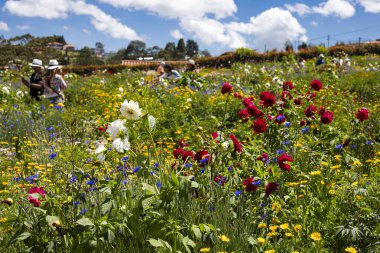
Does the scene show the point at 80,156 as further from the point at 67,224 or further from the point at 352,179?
the point at 352,179

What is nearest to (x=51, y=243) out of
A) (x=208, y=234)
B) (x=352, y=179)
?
(x=208, y=234)

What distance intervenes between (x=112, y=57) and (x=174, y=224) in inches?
2743

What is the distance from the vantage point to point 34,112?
22.6 ft

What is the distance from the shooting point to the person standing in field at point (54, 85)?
858 cm

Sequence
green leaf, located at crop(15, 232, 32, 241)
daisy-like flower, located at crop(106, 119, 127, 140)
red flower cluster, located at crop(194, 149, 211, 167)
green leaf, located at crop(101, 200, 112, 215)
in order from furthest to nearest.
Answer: red flower cluster, located at crop(194, 149, 211, 167)
daisy-like flower, located at crop(106, 119, 127, 140)
green leaf, located at crop(101, 200, 112, 215)
green leaf, located at crop(15, 232, 32, 241)

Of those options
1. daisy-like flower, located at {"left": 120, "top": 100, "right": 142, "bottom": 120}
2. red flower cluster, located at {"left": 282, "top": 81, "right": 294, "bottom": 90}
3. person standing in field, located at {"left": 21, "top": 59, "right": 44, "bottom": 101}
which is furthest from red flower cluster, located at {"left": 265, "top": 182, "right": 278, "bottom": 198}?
person standing in field, located at {"left": 21, "top": 59, "right": 44, "bottom": 101}

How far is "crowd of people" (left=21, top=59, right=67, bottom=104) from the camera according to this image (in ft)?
28.2

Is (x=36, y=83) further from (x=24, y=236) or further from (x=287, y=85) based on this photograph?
(x=24, y=236)

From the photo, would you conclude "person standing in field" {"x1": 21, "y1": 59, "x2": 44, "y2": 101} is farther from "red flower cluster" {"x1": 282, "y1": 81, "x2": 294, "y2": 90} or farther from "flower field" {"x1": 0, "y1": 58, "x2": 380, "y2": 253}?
"red flower cluster" {"x1": 282, "y1": 81, "x2": 294, "y2": 90}

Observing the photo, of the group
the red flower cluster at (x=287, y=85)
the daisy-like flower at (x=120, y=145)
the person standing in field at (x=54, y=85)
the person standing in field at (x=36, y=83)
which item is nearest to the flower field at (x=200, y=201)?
the daisy-like flower at (x=120, y=145)

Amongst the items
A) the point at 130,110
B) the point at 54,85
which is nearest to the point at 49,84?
the point at 54,85

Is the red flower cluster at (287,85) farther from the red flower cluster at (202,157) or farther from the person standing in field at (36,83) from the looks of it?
the person standing in field at (36,83)

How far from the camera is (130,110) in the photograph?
226cm

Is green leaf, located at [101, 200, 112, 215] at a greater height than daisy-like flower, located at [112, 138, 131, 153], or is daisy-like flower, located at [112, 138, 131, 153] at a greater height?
daisy-like flower, located at [112, 138, 131, 153]
